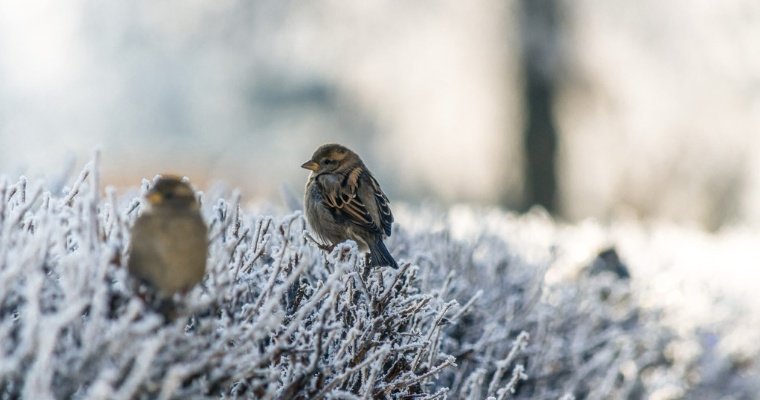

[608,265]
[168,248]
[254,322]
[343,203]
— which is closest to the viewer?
[168,248]

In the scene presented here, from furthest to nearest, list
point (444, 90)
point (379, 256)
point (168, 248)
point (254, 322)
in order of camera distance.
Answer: point (444, 90)
point (379, 256)
point (254, 322)
point (168, 248)

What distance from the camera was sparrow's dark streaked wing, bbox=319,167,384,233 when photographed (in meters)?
4.36

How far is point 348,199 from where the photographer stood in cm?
446

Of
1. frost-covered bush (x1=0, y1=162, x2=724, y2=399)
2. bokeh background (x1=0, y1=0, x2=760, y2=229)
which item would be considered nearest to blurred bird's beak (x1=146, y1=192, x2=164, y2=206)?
frost-covered bush (x1=0, y1=162, x2=724, y2=399)

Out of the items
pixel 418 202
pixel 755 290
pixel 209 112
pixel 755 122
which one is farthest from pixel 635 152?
pixel 755 290

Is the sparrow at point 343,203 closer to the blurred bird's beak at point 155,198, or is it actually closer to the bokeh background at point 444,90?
the blurred bird's beak at point 155,198

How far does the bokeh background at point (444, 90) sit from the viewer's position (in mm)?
17562

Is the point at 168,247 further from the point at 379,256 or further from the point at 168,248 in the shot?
the point at 379,256

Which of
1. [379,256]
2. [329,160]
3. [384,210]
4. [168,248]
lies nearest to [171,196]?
[168,248]

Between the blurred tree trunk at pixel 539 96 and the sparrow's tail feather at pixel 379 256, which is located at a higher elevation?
the blurred tree trunk at pixel 539 96

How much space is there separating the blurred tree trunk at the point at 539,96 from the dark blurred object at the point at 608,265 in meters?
11.9

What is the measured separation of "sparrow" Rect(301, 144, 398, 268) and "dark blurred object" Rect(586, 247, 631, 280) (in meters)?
1.90

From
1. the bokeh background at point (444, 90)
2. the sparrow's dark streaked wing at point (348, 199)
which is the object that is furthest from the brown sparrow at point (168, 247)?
the bokeh background at point (444, 90)

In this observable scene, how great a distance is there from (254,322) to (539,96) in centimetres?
1594
